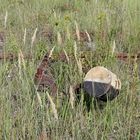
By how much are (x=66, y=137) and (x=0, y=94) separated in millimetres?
525

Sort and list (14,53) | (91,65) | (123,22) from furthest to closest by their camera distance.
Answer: (123,22), (14,53), (91,65)

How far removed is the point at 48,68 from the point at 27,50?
0.37m

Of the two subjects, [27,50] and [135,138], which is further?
[27,50]

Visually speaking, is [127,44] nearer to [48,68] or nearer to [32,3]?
[48,68]

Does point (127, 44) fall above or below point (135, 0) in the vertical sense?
below

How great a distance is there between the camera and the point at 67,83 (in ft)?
7.84

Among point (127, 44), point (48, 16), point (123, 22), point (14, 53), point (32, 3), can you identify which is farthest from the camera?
point (32, 3)

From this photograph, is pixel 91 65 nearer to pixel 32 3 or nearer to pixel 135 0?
pixel 135 0

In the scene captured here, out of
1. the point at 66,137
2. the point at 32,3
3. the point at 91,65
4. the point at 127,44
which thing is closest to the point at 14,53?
the point at 91,65

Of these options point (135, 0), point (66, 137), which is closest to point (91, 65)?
point (66, 137)

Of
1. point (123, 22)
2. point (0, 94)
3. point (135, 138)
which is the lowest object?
point (135, 138)

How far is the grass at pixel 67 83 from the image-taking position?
1883 millimetres

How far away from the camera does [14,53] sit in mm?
2803

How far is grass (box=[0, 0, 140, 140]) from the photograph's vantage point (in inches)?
74.1
